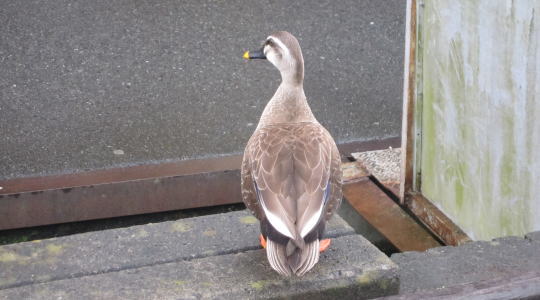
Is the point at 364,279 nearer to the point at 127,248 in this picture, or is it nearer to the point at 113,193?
the point at 127,248

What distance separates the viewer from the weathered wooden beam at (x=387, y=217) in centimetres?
475

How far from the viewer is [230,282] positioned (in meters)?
2.86

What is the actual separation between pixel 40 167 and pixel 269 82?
2.09 meters

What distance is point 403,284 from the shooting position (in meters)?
3.22

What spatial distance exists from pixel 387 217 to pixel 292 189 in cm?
214

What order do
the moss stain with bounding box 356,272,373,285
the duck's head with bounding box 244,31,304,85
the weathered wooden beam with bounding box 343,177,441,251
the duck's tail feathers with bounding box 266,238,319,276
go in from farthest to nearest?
the weathered wooden beam with bounding box 343,177,441,251
the duck's head with bounding box 244,31,304,85
the moss stain with bounding box 356,272,373,285
the duck's tail feathers with bounding box 266,238,319,276

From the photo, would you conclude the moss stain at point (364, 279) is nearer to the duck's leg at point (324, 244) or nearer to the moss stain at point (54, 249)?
the duck's leg at point (324, 244)

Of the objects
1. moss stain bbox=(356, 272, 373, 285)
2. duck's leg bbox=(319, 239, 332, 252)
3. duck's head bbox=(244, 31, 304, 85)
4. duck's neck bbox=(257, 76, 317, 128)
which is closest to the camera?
moss stain bbox=(356, 272, 373, 285)

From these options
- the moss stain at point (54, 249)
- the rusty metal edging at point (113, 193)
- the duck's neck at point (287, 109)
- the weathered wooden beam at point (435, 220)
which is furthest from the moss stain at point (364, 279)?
the rusty metal edging at point (113, 193)

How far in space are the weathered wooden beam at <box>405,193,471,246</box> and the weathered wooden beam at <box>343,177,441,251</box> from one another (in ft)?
A: 0.18

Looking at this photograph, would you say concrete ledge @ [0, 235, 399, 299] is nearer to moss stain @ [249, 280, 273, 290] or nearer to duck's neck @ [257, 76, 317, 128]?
moss stain @ [249, 280, 273, 290]

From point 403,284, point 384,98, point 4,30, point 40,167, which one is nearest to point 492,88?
point 403,284

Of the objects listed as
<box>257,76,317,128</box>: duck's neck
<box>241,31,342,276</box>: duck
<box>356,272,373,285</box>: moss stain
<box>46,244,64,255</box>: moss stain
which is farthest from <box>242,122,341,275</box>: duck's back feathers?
<box>46,244,64,255</box>: moss stain

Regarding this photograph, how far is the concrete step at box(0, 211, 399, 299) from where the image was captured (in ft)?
9.26
